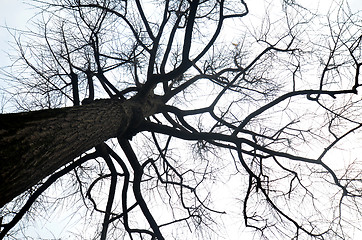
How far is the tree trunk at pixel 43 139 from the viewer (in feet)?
Result: 4.28

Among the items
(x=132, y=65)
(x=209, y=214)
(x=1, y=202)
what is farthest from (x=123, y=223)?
(x=1, y=202)

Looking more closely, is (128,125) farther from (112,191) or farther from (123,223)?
(123,223)

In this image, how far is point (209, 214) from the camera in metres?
3.63

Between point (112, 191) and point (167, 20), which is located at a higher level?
point (167, 20)

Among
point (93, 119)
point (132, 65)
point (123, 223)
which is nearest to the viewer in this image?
point (93, 119)

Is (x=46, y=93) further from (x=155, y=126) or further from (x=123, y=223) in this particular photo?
(x=123, y=223)

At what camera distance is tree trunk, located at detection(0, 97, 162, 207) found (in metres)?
1.30

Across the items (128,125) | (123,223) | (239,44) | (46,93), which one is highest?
(239,44)

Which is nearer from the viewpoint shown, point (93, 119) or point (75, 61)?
point (93, 119)

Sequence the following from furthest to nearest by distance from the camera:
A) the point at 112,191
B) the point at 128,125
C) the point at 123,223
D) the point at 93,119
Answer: the point at 123,223
the point at 112,191
the point at 128,125
the point at 93,119

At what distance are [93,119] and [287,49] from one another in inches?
101

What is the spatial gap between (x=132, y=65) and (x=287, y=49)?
202 centimetres

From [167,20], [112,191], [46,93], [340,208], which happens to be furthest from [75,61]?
[340,208]

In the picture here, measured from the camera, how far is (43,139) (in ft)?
5.08
